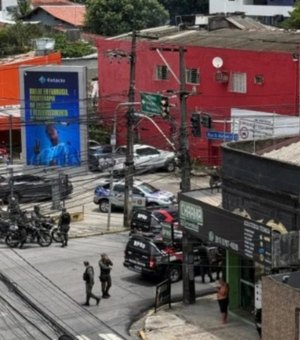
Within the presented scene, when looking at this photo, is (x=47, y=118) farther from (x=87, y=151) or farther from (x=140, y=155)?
(x=140, y=155)

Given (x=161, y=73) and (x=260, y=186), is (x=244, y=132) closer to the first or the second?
(x=161, y=73)

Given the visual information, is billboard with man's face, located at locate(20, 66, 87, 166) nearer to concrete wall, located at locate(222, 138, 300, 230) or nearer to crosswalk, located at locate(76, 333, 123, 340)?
concrete wall, located at locate(222, 138, 300, 230)

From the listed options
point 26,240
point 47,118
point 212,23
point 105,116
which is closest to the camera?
point 26,240

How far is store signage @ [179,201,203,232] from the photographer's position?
1045 inches

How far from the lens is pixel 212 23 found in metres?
61.3

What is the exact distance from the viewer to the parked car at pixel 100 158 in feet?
161

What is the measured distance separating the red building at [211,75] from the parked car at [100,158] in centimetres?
266

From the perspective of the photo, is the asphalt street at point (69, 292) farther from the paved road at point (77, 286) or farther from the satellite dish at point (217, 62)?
the satellite dish at point (217, 62)

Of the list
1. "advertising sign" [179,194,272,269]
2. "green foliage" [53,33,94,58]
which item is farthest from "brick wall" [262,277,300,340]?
"green foliage" [53,33,94,58]

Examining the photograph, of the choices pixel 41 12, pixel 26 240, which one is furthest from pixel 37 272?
pixel 41 12

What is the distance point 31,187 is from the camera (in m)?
44.3

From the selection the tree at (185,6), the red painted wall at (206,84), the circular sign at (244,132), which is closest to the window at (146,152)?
the red painted wall at (206,84)

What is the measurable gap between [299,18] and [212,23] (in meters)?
24.6

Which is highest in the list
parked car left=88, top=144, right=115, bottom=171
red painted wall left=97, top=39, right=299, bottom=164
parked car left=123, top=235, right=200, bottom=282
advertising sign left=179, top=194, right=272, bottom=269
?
red painted wall left=97, top=39, right=299, bottom=164
